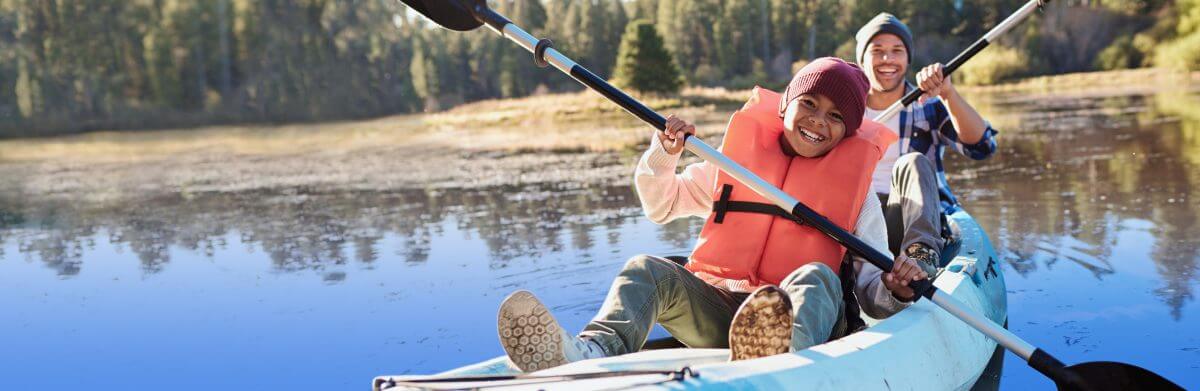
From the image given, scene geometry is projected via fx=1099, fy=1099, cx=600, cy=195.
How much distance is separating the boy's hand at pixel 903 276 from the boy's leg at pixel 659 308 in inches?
13.4

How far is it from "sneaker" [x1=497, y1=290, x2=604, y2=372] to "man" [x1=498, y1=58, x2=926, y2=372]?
11 cm

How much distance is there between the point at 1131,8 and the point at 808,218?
3074 centimetres

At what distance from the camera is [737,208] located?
103 inches

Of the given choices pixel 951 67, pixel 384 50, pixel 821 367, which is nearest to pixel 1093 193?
pixel 951 67

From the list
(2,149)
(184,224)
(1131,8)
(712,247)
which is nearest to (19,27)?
(2,149)

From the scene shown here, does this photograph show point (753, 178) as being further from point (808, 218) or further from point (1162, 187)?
point (1162, 187)

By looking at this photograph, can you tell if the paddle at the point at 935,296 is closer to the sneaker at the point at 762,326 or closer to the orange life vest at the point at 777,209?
the orange life vest at the point at 777,209

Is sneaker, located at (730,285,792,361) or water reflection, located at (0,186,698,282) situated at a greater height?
sneaker, located at (730,285,792,361)

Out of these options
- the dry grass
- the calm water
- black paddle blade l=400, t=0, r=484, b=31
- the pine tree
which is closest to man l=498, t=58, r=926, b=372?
the calm water

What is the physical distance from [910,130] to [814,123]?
1276mm

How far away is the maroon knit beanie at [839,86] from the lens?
251cm

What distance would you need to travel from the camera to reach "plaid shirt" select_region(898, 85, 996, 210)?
3680 mm

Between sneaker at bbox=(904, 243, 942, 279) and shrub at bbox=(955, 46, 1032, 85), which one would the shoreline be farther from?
sneaker at bbox=(904, 243, 942, 279)

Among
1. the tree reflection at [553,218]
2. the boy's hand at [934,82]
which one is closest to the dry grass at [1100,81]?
the tree reflection at [553,218]
